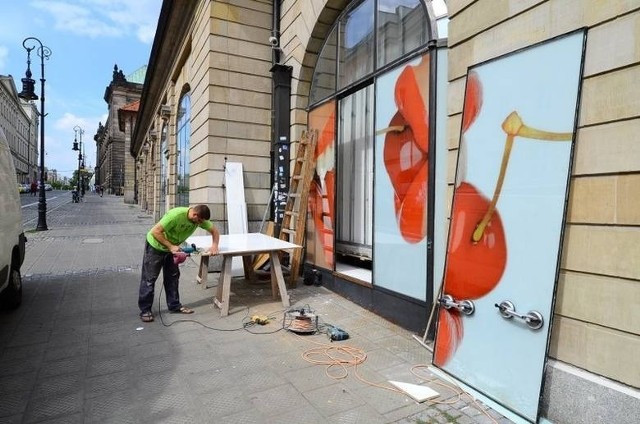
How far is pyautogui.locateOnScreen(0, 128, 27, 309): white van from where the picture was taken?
4.86 metres

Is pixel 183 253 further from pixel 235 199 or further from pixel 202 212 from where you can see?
pixel 235 199

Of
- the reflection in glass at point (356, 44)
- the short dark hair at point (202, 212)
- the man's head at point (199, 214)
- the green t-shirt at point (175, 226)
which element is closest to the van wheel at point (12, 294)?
the green t-shirt at point (175, 226)

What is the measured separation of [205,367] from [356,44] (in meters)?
5.37

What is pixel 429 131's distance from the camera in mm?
4695

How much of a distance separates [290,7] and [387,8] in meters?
3.03

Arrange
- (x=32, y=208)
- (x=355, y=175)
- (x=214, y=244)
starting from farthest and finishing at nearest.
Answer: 1. (x=32, y=208)
2. (x=355, y=175)
3. (x=214, y=244)

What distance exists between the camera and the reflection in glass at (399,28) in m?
5.11

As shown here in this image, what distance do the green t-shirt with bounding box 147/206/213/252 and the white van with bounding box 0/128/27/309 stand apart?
1.62 m

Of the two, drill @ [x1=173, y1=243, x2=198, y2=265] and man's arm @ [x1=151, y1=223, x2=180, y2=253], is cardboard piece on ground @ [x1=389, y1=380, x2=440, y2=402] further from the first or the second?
man's arm @ [x1=151, y1=223, x2=180, y2=253]

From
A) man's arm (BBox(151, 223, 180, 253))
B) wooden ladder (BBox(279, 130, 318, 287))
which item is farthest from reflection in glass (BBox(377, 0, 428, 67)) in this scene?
man's arm (BBox(151, 223, 180, 253))

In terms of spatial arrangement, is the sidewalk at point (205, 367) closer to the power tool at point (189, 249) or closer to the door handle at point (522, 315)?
the door handle at point (522, 315)

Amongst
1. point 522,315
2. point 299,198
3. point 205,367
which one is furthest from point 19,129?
point 522,315

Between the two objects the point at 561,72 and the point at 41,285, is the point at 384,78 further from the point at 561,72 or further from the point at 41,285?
the point at 41,285

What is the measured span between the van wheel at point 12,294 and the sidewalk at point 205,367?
0.16 m
